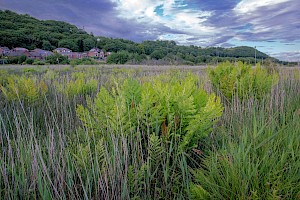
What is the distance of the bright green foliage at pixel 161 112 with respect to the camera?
1763 mm

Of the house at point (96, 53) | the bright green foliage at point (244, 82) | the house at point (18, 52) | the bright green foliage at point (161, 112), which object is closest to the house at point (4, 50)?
the house at point (18, 52)

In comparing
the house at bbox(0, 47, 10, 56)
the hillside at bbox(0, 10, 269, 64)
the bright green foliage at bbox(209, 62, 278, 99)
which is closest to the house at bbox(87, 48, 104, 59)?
the hillside at bbox(0, 10, 269, 64)

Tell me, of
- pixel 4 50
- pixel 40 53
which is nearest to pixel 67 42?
pixel 40 53

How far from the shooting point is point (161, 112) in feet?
6.26

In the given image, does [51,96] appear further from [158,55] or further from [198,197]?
[158,55]

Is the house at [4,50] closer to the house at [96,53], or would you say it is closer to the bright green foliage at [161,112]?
the house at [96,53]

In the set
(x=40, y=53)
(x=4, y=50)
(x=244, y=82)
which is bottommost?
(x=244, y=82)

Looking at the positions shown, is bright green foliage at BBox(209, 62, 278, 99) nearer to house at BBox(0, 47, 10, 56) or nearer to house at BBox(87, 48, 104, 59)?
house at BBox(0, 47, 10, 56)

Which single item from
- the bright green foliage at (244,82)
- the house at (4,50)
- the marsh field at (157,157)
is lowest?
the marsh field at (157,157)

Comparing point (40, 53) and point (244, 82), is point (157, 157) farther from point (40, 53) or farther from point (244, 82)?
point (40, 53)

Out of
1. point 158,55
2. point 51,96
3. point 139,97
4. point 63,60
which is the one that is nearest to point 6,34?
point 63,60

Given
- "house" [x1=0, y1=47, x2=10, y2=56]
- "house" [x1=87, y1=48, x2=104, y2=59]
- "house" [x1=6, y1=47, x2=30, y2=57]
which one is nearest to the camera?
"house" [x1=0, y1=47, x2=10, y2=56]

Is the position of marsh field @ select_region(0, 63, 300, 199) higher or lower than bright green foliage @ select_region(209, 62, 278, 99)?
lower

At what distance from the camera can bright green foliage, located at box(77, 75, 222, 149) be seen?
176cm
